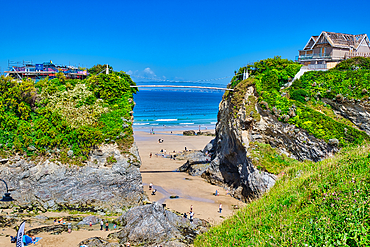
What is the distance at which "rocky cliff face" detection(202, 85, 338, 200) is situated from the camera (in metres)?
24.9

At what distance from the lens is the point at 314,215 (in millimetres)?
7844

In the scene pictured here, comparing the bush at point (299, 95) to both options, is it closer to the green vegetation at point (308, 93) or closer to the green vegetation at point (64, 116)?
the green vegetation at point (308, 93)

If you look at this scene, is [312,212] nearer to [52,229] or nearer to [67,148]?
[52,229]

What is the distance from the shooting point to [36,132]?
26844mm

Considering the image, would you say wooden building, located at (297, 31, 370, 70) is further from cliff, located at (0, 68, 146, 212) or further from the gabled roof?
cliff, located at (0, 68, 146, 212)

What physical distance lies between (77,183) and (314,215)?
72.1ft

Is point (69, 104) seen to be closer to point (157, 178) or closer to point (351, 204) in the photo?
point (157, 178)

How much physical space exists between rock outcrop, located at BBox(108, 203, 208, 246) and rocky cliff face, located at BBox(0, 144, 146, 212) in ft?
Result: 12.4

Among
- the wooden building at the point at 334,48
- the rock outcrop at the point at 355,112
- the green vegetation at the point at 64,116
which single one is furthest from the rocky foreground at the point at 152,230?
the wooden building at the point at 334,48

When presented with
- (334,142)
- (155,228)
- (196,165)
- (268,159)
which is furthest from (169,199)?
(334,142)

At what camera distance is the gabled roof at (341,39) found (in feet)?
123

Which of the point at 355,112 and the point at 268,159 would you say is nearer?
the point at 268,159

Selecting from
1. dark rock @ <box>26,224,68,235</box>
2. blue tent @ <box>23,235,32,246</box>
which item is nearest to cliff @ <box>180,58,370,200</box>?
dark rock @ <box>26,224,68,235</box>

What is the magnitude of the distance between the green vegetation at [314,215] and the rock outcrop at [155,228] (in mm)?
8709
